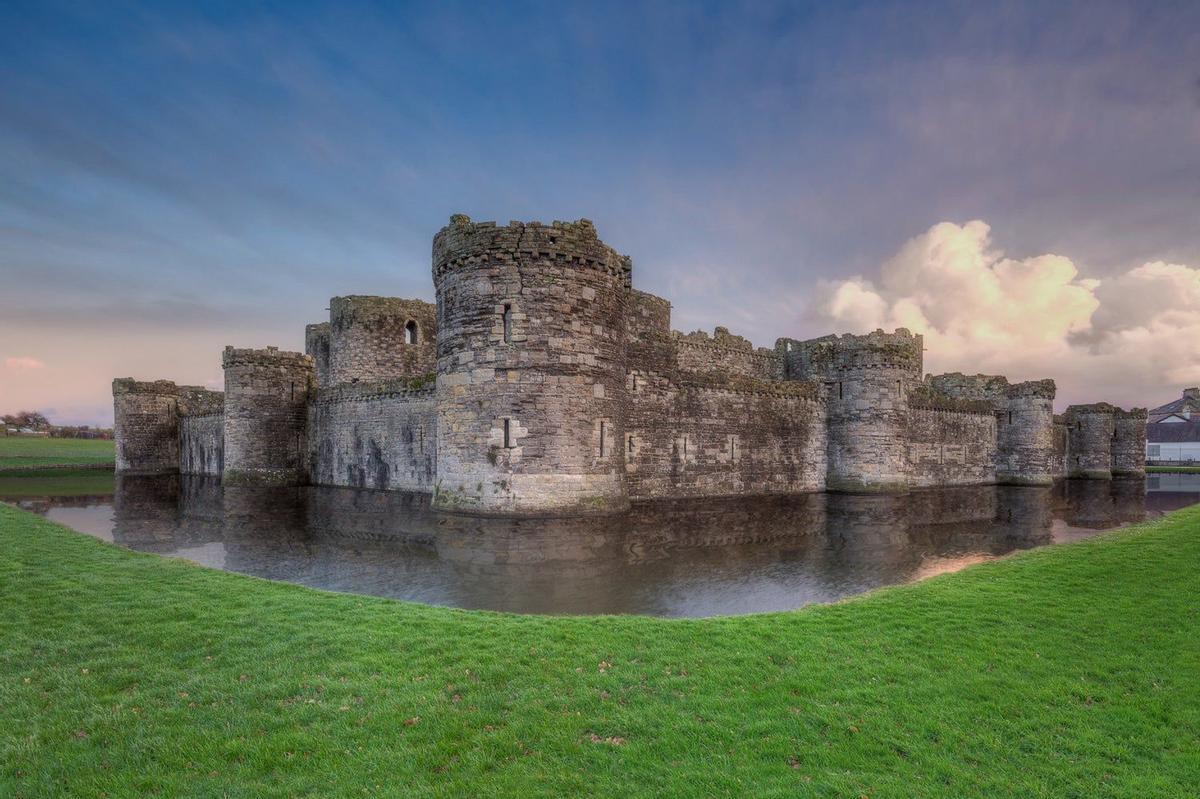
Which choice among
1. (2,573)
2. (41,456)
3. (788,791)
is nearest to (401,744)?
(788,791)

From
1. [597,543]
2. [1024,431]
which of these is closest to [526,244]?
[597,543]

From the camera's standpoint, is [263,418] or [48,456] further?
[48,456]

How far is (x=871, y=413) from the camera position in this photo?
2742cm

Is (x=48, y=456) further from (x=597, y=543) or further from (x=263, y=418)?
(x=597, y=543)

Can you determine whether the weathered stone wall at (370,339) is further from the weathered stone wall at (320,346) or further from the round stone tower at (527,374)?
the round stone tower at (527,374)

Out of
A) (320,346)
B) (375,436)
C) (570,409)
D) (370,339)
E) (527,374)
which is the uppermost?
(320,346)

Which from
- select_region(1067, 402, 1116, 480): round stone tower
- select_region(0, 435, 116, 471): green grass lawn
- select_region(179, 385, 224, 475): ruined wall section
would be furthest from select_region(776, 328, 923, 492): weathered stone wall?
select_region(0, 435, 116, 471): green grass lawn

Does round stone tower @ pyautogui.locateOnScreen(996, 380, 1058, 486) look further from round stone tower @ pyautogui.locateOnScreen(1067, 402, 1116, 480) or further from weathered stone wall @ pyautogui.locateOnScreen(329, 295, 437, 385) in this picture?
weathered stone wall @ pyautogui.locateOnScreen(329, 295, 437, 385)

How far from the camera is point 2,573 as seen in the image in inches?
356

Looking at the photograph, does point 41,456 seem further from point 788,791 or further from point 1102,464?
point 1102,464

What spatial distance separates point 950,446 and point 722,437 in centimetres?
1704

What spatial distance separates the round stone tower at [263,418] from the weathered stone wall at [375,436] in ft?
3.13

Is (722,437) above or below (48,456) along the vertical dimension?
above

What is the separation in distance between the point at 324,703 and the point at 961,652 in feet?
20.1
